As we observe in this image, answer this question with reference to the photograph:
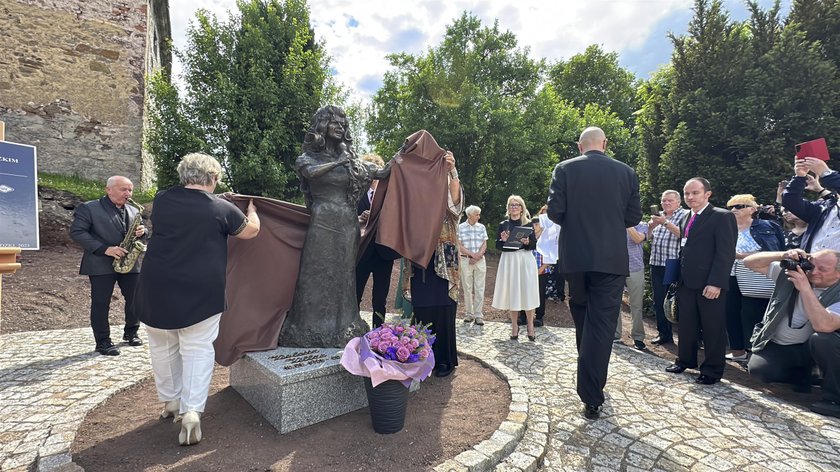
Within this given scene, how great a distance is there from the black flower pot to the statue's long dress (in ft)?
2.75

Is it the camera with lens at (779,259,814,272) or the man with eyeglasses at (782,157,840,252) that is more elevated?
the man with eyeglasses at (782,157,840,252)

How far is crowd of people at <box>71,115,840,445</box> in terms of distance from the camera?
2.89 meters

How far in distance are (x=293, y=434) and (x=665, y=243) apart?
5.68 meters

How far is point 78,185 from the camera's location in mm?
10906

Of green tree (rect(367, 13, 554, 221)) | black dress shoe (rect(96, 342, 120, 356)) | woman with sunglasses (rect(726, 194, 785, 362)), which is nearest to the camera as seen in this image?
black dress shoe (rect(96, 342, 120, 356))

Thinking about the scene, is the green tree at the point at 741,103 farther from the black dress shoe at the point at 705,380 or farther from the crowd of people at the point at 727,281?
the black dress shoe at the point at 705,380

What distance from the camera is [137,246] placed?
5.32 metres

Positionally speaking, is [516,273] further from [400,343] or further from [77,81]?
[77,81]

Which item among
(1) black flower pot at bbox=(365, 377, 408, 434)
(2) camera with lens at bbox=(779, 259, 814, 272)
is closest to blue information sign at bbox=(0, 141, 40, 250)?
(1) black flower pot at bbox=(365, 377, 408, 434)

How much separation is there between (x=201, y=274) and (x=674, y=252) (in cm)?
609

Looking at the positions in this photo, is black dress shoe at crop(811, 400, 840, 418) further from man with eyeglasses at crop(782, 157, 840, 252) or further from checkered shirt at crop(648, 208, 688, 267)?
checkered shirt at crop(648, 208, 688, 267)

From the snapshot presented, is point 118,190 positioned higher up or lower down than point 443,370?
higher up

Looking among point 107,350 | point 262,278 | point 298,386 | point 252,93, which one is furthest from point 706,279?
point 252,93

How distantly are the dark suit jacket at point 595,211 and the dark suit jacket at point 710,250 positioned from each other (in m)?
1.44
